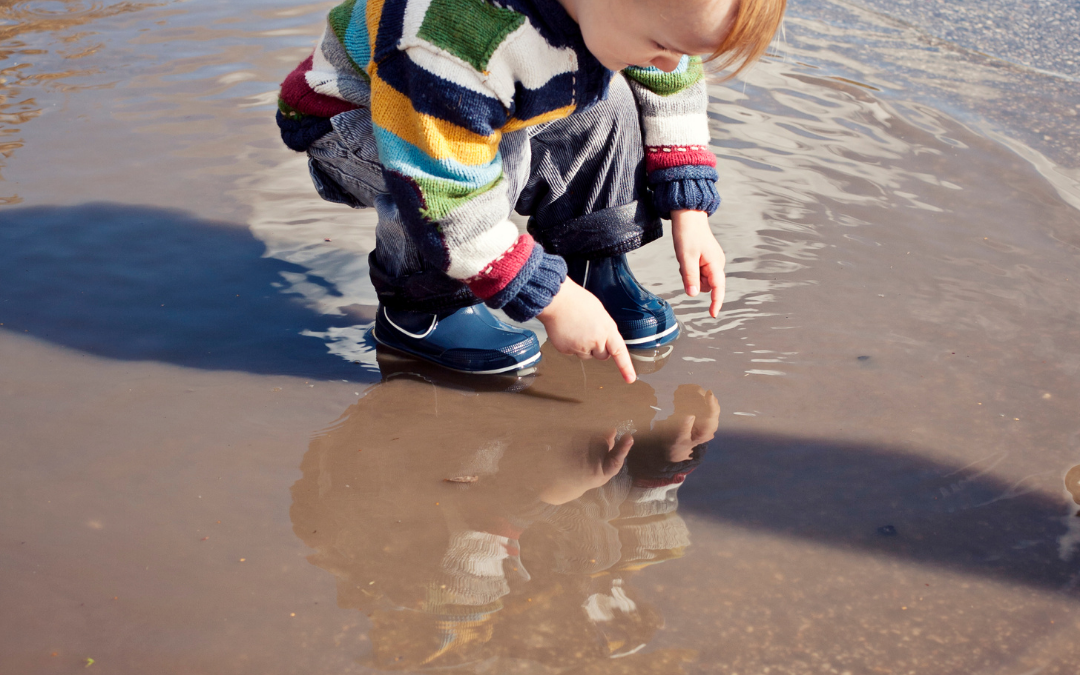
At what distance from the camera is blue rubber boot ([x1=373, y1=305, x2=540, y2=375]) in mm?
1664

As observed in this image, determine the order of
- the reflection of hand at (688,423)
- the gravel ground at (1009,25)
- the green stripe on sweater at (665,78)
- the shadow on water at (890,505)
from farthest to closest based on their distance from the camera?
the gravel ground at (1009,25) → the green stripe on sweater at (665,78) → the reflection of hand at (688,423) → the shadow on water at (890,505)

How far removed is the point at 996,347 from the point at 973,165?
0.98 meters

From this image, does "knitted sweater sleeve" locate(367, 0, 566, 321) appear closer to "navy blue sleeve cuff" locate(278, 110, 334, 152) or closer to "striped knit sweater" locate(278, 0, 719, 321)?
"striped knit sweater" locate(278, 0, 719, 321)

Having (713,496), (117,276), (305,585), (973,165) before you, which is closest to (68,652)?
(305,585)

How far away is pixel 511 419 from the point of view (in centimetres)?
155

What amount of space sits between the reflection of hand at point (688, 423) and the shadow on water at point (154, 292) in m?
0.60

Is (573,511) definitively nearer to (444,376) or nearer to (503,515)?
(503,515)

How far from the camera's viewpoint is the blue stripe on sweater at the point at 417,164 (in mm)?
1334

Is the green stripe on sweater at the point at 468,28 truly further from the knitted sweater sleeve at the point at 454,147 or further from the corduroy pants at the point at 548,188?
the corduroy pants at the point at 548,188

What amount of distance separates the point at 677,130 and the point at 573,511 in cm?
82

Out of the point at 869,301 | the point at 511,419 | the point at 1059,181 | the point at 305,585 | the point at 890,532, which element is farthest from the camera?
the point at 1059,181

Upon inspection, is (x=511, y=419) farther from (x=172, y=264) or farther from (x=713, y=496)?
(x=172, y=264)

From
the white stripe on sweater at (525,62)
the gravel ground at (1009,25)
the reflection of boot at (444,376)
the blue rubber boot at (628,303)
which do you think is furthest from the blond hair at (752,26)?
the gravel ground at (1009,25)

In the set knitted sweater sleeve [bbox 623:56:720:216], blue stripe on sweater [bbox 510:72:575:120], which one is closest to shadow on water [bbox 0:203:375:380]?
blue stripe on sweater [bbox 510:72:575:120]
